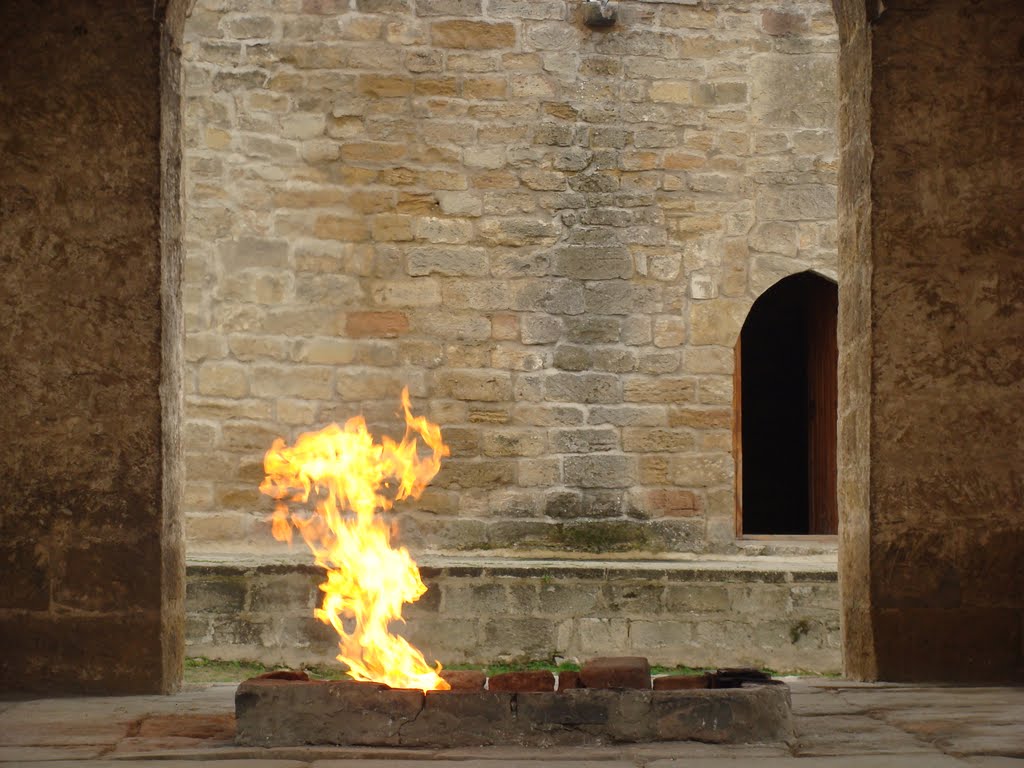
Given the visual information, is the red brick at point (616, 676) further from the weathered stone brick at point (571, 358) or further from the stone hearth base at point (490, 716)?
the weathered stone brick at point (571, 358)

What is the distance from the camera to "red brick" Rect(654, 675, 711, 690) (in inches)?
148

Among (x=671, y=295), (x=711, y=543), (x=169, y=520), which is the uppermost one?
(x=671, y=295)

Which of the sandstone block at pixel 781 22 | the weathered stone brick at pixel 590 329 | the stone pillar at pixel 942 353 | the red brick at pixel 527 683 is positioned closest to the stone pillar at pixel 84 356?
the red brick at pixel 527 683

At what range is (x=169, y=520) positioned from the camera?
464cm

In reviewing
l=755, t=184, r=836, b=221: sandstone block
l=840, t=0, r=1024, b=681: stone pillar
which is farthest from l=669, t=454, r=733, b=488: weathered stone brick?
l=840, t=0, r=1024, b=681: stone pillar

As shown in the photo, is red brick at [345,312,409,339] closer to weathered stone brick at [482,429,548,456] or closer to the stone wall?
weathered stone brick at [482,429,548,456]

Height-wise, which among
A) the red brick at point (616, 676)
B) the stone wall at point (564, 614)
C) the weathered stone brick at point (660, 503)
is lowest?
the stone wall at point (564, 614)

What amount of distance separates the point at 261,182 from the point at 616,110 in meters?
2.36

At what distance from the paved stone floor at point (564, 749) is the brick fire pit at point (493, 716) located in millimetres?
57

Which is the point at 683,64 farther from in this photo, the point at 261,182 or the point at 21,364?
the point at 21,364

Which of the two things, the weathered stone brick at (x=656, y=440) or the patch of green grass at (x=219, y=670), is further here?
the weathered stone brick at (x=656, y=440)

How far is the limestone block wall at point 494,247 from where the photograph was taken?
28.0 ft

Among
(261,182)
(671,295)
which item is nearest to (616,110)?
(671,295)

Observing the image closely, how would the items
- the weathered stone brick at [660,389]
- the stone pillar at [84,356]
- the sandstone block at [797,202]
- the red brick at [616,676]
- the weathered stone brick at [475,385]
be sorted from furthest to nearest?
the sandstone block at [797,202]
the weathered stone brick at [660,389]
the weathered stone brick at [475,385]
the stone pillar at [84,356]
the red brick at [616,676]
